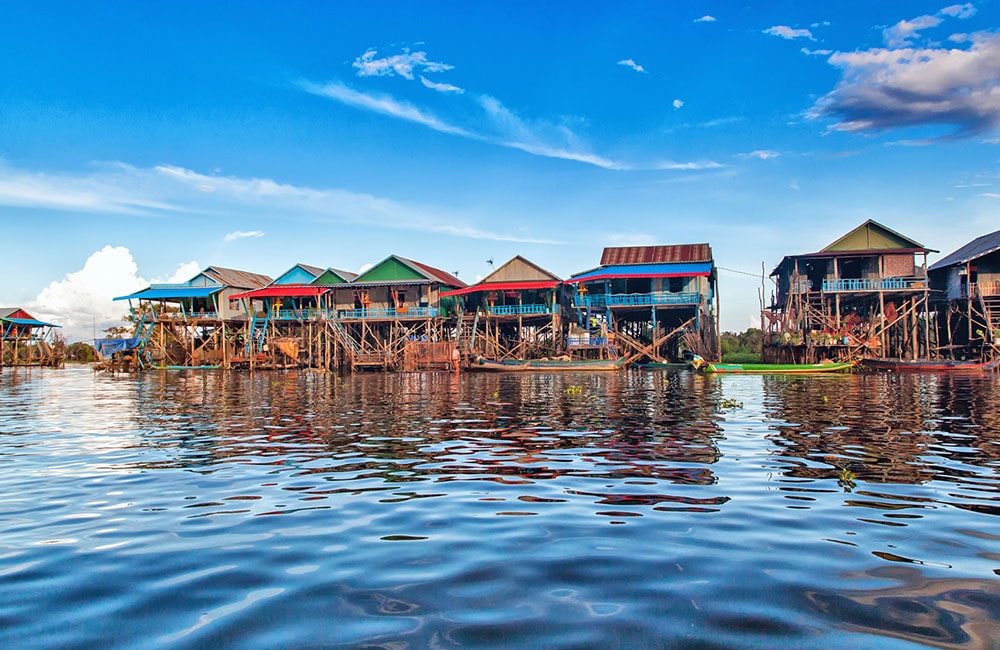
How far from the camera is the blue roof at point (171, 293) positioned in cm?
4978

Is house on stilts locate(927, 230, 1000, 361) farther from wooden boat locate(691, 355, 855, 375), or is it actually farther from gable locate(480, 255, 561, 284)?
gable locate(480, 255, 561, 284)

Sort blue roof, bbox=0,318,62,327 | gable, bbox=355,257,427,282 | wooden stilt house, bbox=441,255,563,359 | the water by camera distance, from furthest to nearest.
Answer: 1. blue roof, bbox=0,318,62,327
2. gable, bbox=355,257,427,282
3. wooden stilt house, bbox=441,255,563,359
4. the water

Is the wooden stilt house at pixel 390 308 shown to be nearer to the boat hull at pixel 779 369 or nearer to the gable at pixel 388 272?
the gable at pixel 388 272

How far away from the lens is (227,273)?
54344 mm

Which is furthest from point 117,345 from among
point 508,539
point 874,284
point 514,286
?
point 508,539

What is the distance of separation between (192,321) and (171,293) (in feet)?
8.59

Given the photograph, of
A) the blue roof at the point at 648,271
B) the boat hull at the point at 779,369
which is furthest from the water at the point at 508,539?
the blue roof at the point at 648,271

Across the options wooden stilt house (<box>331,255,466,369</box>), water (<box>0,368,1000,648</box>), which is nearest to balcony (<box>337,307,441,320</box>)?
wooden stilt house (<box>331,255,466,369</box>)

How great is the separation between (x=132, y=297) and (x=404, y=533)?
51.7 m

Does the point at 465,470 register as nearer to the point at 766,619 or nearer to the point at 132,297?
the point at 766,619

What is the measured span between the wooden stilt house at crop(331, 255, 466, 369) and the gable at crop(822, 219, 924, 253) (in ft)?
86.5

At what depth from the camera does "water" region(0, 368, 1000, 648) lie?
12.3ft

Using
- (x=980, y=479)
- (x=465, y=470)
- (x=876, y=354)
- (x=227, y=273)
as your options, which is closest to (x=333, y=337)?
(x=227, y=273)

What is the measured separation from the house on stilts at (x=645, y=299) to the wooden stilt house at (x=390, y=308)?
10079 millimetres
